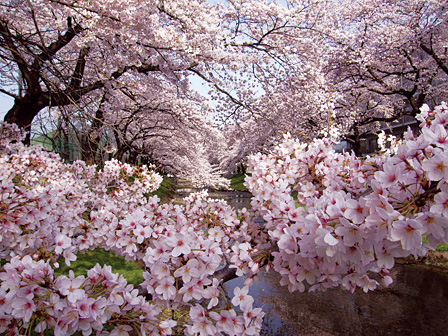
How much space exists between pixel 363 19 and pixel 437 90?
5754 mm

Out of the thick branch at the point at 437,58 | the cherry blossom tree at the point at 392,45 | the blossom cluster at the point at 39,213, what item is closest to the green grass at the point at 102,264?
the blossom cluster at the point at 39,213

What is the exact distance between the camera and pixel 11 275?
4.72 feet

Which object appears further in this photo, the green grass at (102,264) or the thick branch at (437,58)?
the thick branch at (437,58)

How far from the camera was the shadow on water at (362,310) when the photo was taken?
485 cm

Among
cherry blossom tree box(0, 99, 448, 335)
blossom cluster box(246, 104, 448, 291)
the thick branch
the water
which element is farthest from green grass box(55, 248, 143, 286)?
the thick branch

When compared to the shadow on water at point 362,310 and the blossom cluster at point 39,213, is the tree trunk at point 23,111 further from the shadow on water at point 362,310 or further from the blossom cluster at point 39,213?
the shadow on water at point 362,310

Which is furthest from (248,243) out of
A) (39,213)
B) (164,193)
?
(164,193)

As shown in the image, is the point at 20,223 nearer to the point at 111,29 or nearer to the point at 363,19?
the point at 111,29

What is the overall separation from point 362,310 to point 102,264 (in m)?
5.23

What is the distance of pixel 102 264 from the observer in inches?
234

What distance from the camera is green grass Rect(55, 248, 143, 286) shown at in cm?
541

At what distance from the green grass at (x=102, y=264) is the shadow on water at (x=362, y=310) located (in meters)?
1.90

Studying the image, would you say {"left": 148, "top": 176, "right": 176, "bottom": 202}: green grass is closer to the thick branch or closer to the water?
the water

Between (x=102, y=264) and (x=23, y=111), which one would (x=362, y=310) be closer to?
(x=102, y=264)
